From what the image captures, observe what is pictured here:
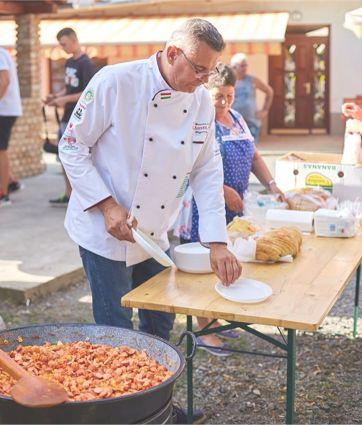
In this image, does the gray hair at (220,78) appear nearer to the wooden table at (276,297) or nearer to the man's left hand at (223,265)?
the wooden table at (276,297)

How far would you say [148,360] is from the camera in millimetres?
2686

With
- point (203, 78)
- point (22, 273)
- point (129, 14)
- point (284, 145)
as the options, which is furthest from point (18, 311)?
point (129, 14)

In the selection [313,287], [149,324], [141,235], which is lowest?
[149,324]

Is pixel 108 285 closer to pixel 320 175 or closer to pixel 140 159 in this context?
pixel 140 159

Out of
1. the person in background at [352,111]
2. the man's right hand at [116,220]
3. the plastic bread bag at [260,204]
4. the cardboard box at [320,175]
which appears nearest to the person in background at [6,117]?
the cardboard box at [320,175]

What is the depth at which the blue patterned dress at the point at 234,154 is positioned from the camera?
4.41 metres

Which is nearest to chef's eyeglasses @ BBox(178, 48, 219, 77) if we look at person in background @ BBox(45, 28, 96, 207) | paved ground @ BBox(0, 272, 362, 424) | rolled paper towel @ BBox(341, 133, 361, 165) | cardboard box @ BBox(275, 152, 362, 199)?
paved ground @ BBox(0, 272, 362, 424)

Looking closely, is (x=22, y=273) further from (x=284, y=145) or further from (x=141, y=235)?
(x=284, y=145)

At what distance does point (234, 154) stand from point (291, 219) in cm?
50

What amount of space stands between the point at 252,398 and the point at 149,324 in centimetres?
93

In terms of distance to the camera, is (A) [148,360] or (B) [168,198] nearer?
(A) [148,360]

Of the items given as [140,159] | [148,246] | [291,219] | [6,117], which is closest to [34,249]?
[6,117]

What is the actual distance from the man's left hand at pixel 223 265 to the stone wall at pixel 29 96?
7.96 meters

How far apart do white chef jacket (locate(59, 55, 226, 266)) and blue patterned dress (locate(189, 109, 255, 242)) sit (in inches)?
41.3
